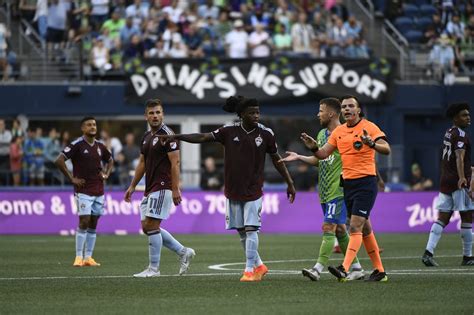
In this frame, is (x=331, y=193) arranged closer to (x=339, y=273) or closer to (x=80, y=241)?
(x=339, y=273)

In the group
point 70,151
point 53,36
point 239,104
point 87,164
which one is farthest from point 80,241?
point 53,36

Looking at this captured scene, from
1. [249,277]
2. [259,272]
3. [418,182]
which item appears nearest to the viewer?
[249,277]

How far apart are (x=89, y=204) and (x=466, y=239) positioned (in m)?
5.95

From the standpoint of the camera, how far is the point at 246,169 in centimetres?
1567

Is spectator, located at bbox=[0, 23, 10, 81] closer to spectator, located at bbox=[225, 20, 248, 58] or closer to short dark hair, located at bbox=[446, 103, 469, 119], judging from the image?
spectator, located at bbox=[225, 20, 248, 58]

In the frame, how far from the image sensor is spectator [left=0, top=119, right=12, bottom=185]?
34.6 meters

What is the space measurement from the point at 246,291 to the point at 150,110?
334 cm

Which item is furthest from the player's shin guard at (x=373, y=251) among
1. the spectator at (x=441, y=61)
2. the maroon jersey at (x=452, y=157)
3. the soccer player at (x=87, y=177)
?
the spectator at (x=441, y=61)

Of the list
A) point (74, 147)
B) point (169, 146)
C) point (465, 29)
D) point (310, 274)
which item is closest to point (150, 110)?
point (169, 146)

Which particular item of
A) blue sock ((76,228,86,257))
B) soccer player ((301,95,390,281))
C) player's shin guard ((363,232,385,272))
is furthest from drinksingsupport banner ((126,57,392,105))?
player's shin guard ((363,232,385,272))

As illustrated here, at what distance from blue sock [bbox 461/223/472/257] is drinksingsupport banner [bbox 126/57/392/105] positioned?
17718 millimetres

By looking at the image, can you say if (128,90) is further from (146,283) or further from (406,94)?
(146,283)

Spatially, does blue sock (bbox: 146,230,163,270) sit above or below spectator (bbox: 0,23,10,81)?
below

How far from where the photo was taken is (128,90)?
3650 cm
